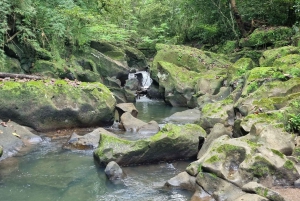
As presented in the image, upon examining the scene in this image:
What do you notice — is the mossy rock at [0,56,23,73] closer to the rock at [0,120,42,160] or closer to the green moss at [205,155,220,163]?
the rock at [0,120,42,160]

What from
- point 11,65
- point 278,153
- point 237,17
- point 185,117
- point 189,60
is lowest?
point 185,117

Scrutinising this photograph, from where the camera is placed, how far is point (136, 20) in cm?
3180

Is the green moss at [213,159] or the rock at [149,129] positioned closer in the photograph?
the green moss at [213,159]

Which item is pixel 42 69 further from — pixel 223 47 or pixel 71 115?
pixel 223 47

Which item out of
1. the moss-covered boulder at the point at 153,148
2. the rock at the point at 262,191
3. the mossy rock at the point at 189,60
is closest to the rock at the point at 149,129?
the moss-covered boulder at the point at 153,148

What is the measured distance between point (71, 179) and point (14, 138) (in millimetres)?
2864

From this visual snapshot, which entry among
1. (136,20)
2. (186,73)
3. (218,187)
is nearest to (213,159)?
(218,187)

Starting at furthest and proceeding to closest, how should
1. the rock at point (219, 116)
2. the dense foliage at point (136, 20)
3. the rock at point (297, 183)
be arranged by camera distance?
1. the dense foliage at point (136, 20)
2. the rock at point (219, 116)
3. the rock at point (297, 183)

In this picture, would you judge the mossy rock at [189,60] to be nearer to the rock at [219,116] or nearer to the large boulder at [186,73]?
the large boulder at [186,73]

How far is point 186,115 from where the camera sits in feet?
43.6

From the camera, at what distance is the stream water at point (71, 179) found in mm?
6426

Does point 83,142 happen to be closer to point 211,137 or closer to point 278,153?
point 211,137

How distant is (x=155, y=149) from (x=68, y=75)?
27.3ft

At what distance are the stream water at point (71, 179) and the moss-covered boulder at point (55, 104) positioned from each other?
1.44m
